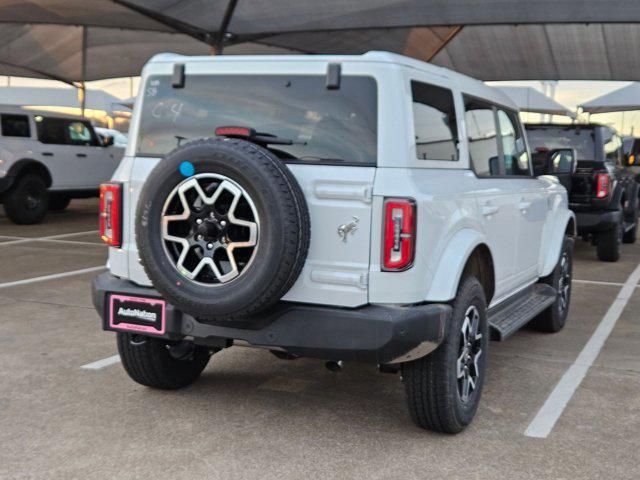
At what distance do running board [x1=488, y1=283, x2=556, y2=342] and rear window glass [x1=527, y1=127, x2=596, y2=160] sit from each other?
15.9ft

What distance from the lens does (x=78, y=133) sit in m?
14.5

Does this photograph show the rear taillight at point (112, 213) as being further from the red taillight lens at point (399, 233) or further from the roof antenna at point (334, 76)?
the red taillight lens at point (399, 233)

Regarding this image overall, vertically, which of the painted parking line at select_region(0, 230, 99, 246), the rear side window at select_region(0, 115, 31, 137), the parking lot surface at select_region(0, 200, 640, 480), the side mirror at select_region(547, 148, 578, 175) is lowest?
the parking lot surface at select_region(0, 200, 640, 480)

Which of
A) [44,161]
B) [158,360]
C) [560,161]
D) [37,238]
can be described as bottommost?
[37,238]

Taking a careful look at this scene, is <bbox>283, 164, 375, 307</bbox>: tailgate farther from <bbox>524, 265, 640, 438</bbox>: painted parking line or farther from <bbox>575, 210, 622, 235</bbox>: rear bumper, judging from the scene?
<bbox>575, 210, 622, 235</bbox>: rear bumper

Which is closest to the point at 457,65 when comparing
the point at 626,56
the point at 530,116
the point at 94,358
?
the point at 626,56

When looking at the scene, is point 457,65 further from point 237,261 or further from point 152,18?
point 237,261

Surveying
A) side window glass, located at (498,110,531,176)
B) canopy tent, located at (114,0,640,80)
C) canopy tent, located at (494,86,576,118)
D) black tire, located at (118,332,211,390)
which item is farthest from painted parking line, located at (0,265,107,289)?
canopy tent, located at (494,86,576,118)

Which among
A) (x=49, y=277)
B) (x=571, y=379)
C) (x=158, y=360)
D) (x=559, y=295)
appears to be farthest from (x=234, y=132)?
(x=49, y=277)

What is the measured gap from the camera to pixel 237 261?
135 inches

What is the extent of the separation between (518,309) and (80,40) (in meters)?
20.9

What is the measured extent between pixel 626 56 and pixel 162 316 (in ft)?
59.7

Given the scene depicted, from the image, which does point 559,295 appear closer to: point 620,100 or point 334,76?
point 334,76

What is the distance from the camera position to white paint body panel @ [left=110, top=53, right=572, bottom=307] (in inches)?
137
